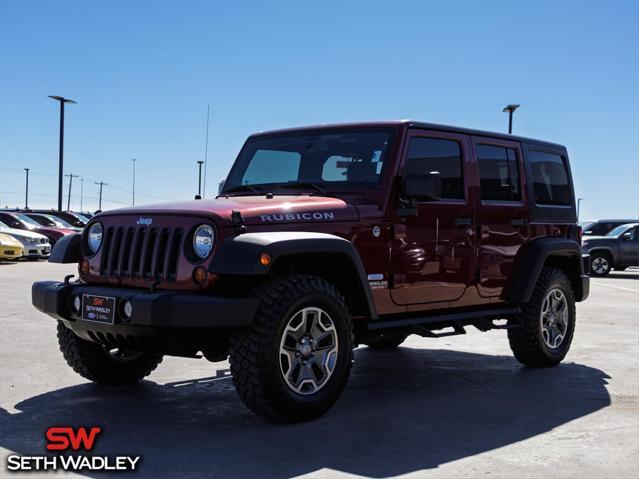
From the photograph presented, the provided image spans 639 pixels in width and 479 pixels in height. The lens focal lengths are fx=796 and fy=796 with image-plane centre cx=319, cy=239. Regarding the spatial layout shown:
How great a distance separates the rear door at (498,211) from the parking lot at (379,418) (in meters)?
0.94

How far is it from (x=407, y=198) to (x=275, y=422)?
1.93 meters

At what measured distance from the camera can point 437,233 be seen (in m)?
6.18

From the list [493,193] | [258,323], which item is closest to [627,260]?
[493,193]

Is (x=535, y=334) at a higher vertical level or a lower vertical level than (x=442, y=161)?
lower

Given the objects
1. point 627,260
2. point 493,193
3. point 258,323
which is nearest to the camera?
point 258,323

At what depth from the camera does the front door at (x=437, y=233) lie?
593 centimetres

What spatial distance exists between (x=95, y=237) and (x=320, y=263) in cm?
162

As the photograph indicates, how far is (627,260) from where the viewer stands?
22219 millimetres

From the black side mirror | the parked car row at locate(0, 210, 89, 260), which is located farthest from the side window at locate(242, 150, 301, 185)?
the parked car row at locate(0, 210, 89, 260)

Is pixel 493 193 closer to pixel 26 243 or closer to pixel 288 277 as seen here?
pixel 288 277

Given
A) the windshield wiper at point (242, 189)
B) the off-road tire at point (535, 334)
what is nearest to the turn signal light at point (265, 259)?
the windshield wiper at point (242, 189)

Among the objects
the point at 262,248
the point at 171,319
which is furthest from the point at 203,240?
the point at 171,319

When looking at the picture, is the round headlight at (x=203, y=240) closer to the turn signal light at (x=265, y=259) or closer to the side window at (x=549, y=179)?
the turn signal light at (x=265, y=259)

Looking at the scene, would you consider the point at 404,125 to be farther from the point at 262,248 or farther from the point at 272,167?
the point at 262,248
